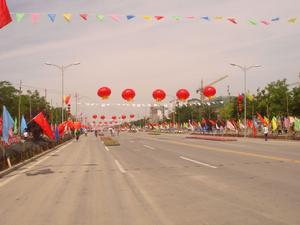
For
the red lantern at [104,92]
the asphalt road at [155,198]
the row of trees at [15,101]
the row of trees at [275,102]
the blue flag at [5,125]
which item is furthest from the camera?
the row of trees at [15,101]

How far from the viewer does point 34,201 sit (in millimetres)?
9891

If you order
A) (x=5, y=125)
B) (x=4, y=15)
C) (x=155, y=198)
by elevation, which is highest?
(x=4, y=15)

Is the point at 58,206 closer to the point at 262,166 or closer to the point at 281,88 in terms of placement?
the point at 262,166

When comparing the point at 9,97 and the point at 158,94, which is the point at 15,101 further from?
the point at 158,94

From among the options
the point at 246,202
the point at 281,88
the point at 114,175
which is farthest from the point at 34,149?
the point at 281,88

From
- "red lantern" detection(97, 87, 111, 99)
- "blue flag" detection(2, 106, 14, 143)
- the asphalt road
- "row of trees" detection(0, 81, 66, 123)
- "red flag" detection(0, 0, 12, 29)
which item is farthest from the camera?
"row of trees" detection(0, 81, 66, 123)

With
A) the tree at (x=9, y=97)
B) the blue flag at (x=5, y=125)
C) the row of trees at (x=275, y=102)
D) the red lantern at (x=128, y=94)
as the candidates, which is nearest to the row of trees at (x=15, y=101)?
the tree at (x=9, y=97)

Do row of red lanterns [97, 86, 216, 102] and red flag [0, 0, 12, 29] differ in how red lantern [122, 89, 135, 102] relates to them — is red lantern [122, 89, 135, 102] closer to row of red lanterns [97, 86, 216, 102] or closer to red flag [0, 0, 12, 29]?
row of red lanterns [97, 86, 216, 102]

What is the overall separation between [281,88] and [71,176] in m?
60.2

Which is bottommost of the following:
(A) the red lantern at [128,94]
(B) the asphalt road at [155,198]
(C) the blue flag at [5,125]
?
(B) the asphalt road at [155,198]

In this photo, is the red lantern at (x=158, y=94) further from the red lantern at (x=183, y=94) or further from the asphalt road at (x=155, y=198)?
the asphalt road at (x=155, y=198)

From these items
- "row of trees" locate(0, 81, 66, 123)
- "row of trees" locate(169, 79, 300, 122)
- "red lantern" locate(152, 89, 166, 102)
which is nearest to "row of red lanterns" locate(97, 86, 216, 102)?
"red lantern" locate(152, 89, 166, 102)

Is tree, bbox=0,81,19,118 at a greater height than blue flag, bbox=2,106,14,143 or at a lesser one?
greater

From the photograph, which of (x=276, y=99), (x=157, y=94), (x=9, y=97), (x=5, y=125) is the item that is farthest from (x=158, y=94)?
(x=9, y=97)
